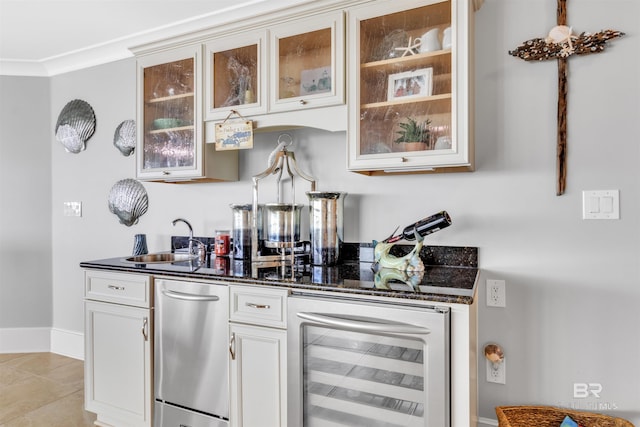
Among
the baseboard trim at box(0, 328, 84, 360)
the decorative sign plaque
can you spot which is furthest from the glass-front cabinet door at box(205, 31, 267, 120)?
the baseboard trim at box(0, 328, 84, 360)

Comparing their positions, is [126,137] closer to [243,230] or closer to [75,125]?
[75,125]

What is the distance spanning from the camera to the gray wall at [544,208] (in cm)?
175

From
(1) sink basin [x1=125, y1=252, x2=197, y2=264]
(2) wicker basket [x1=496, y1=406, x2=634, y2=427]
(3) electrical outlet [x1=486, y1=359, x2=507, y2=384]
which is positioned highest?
(1) sink basin [x1=125, y1=252, x2=197, y2=264]

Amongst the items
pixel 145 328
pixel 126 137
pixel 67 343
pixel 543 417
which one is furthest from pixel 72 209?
pixel 543 417

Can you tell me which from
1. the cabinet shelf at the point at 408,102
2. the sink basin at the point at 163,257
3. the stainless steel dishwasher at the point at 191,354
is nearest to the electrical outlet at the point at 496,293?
the cabinet shelf at the point at 408,102

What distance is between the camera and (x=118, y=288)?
2109 millimetres

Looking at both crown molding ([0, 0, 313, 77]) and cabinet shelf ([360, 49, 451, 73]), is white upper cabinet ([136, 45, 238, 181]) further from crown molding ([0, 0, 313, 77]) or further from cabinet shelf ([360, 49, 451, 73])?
cabinet shelf ([360, 49, 451, 73])

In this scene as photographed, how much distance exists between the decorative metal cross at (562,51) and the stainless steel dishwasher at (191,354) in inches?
→ 64.4

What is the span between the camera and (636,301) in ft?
5.70

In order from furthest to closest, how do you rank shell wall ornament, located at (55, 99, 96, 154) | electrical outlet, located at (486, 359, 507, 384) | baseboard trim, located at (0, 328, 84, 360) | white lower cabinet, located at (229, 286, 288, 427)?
baseboard trim, located at (0, 328, 84, 360)
shell wall ornament, located at (55, 99, 96, 154)
electrical outlet, located at (486, 359, 507, 384)
white lower cabinet, located at (229, 286, 288, 427)

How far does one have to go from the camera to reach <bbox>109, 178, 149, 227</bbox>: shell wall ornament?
3.00 metres

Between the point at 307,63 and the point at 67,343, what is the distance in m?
3.00

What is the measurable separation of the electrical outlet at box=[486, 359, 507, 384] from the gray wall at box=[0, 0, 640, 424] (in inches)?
1.3

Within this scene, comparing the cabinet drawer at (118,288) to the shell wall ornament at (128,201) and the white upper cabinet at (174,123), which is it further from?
the shell wall ornament at (128,201)
